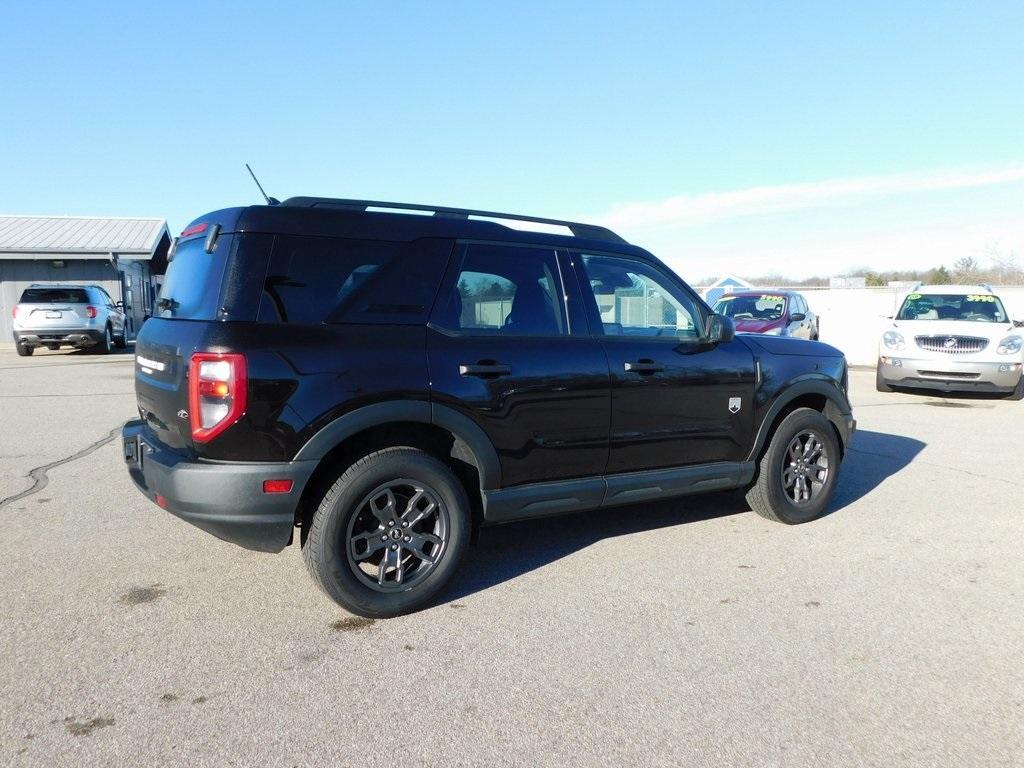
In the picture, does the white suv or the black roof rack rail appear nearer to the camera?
the black roof rack rail

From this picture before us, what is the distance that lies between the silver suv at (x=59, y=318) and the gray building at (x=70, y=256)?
5.44m

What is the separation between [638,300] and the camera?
15.7ft

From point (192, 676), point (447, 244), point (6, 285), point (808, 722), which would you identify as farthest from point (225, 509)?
point (6, 285)

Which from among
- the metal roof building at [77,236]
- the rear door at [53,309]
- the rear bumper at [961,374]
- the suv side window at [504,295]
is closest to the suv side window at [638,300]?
the suv side window at [504,295]

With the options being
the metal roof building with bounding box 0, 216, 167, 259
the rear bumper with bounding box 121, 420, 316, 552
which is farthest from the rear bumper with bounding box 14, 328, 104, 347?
the rear bumper with bounding box 121, 420, 316, 552

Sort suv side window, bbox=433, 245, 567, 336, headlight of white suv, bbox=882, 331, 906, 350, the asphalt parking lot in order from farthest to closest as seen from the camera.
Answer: headlight of white suv, bbox=882, 331, 906, 350 → suv side window, bbox=433, 245, 567, 336 → the asphalt parking lot

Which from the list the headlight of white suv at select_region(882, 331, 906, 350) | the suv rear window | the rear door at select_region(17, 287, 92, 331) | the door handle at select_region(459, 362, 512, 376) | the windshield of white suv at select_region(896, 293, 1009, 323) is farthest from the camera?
the suv rear window

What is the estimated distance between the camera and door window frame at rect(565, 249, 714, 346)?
4461mm

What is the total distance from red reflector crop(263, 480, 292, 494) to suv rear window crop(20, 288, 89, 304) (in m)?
18.9

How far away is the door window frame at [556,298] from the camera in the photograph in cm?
395

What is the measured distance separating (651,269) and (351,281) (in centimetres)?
191

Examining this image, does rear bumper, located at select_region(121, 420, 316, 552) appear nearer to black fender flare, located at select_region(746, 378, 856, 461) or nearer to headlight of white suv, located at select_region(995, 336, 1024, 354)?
black fender flare, located at select_region(746, 378, 856, 461)

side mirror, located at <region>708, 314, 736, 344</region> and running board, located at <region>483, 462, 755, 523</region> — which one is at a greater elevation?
side mirror, located at <region>708, 314, 736, 344</region>

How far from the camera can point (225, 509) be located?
348cm
